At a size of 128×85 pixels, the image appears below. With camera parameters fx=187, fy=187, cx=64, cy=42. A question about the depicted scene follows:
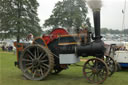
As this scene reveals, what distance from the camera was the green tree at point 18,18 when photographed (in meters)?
29.3

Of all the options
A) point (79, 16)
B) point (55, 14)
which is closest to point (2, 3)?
point (55, 14)

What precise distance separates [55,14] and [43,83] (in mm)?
23349

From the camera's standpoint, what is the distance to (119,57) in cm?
923

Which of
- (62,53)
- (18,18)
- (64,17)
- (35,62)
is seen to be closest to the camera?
(62,53)

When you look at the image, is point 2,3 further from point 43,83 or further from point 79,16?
point 43,83

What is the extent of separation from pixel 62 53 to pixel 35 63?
3.21 feet

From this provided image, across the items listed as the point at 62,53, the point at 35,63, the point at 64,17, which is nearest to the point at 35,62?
the point at 35,63

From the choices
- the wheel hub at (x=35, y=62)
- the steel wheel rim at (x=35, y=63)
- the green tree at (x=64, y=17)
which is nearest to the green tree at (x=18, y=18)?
the green tree at (x=64, y=17)

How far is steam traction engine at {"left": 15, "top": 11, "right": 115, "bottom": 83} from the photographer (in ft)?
19.2

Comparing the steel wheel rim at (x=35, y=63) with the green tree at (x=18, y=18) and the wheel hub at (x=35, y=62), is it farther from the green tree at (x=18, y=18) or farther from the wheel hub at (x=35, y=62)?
the green tree at (x=18, y=18)

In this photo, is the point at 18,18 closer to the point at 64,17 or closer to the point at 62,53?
the point at 64,17

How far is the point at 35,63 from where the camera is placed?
248 inches

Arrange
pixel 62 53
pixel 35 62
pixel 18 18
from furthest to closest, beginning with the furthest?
pixel 18 18, pixel 35 62, pixel 62 53

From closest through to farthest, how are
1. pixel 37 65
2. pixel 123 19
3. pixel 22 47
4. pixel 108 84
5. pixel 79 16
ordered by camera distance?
pixel 108 84
pixel 37 65
pixel 22 47
pixel 123 19
pixel 79 16
